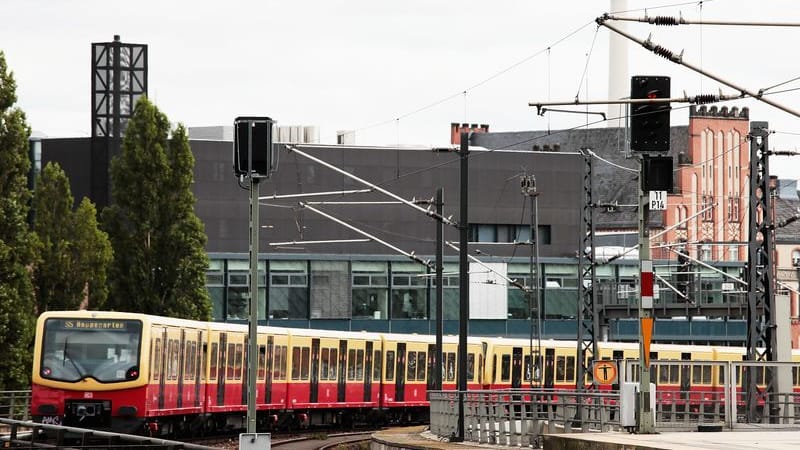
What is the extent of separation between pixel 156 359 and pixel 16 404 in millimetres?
12482

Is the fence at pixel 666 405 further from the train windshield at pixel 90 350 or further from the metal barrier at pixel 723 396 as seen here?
the train windshield at pixel 90 350

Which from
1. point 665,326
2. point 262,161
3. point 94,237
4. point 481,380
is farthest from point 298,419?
point 665,326

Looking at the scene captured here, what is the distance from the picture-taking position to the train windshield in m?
36.1

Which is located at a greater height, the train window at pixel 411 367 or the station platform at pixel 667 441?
the train window at pixel 411 367

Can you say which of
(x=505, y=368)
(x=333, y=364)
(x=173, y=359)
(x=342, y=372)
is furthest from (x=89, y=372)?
(x=505, y=368)

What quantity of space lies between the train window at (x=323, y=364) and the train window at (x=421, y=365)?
18.9 ft

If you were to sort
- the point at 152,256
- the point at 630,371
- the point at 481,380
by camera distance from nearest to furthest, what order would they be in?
the point at 630,371, the point at 481,380, the point at 152,256

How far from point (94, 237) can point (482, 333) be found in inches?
1160

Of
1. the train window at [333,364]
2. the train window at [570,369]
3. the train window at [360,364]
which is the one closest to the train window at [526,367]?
the train window at [570,369]

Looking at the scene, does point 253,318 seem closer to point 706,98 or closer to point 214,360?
point 706,98

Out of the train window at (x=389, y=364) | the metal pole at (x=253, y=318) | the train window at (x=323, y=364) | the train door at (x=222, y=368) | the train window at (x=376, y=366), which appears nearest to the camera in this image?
the metal pole at (x=253, y=318)

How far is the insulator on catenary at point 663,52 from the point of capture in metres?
27.6

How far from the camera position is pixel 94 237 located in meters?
63.8

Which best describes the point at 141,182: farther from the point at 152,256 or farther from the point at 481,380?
the point at 481,380
